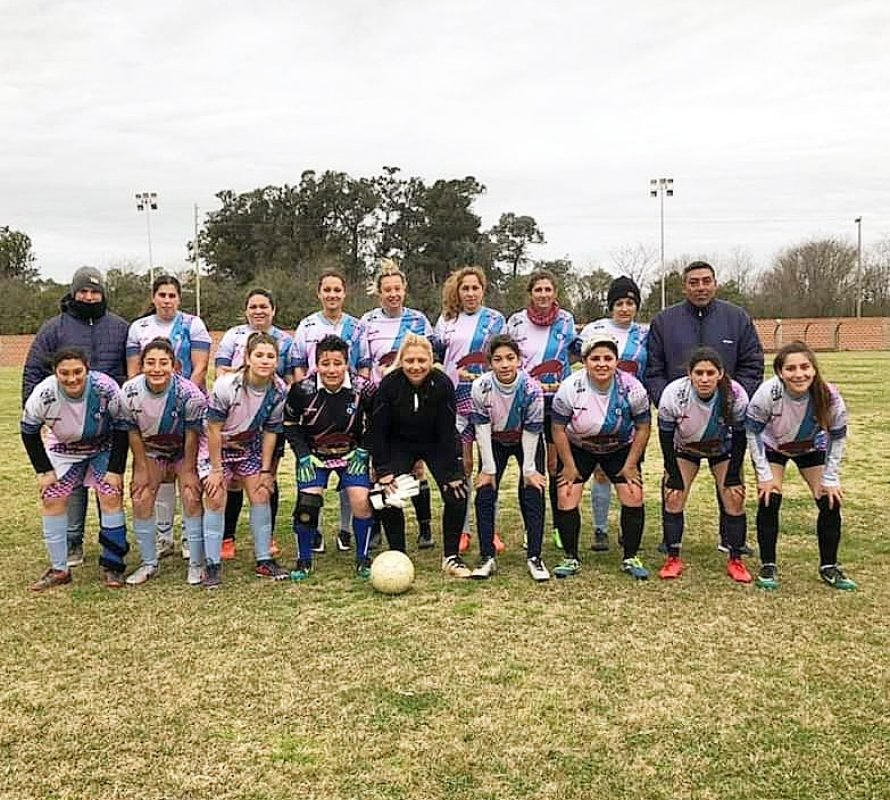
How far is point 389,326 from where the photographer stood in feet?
21.7

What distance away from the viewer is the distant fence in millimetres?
43562

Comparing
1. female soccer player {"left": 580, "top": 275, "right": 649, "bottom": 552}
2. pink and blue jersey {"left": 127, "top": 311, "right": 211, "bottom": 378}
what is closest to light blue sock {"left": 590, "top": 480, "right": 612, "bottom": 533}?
female soccer player {"left": 580, "top": 275, "right": 649, "bottom": 552}

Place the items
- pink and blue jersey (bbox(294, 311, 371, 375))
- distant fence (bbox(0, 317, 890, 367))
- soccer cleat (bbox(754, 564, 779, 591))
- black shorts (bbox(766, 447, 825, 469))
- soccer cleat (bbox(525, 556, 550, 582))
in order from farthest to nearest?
distant fence (bbox(0, 317, 890, 367)) → pink and blue jersey (bbox(294, 311, 371, 375)) → soccer cleat (bbox(525, 556, 550, 582)) → black shorts (bbox(766, 447, 825, 469)) → soccer cleat (bbox(754, 564, 779, 591))

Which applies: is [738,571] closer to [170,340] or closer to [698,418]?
[698,418]

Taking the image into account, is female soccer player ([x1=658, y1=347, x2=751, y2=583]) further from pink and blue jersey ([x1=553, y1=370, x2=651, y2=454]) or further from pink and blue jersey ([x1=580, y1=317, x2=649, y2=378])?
pink and blue jersey ([x1=580, y1=317, x2=649, y2=378])

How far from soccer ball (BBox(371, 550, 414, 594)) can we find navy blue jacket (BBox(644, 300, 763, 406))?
201cm

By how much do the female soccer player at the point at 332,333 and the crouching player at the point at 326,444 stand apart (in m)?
0.46

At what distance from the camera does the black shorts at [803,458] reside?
5680 mm

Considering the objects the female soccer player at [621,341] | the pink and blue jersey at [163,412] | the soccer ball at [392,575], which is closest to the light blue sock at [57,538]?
the pink and blue jersey at [163,412]

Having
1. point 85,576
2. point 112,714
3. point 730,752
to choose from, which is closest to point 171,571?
point 85,576

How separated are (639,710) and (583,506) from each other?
14.9 feet

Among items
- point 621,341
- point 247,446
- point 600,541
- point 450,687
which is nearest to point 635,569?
point 600,541

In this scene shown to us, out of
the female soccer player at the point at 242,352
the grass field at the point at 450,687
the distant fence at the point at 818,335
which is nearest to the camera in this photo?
the grass field at the point at 450,687

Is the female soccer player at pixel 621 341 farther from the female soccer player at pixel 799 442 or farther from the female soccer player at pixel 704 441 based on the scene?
the female soccer player at pixel 799 442
